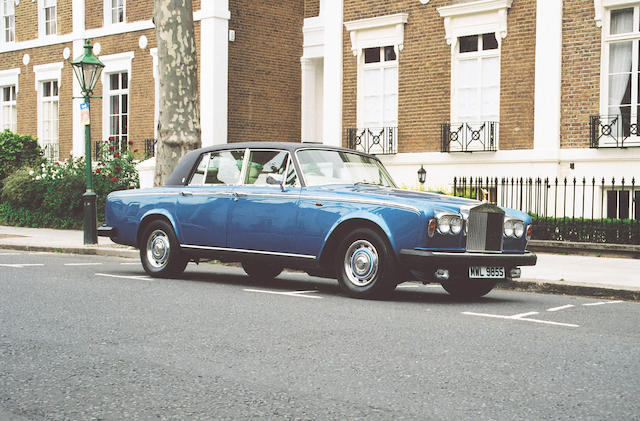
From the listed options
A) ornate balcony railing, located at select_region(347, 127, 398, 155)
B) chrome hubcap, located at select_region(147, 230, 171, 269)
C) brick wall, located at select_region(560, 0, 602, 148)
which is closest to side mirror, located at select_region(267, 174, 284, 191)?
chrome hubcap, located at select_region(147, 230, 171, 269)

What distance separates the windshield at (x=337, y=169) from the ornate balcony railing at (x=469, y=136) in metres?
8.56

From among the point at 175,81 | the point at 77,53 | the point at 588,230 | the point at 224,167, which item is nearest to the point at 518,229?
the point at 224,167

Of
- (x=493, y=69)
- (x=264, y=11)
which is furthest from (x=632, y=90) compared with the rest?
(x=264, y=11)

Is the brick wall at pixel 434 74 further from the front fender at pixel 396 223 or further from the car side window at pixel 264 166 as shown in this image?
the front fender at pixel 396 223

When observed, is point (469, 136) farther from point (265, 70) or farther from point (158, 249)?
point (158, 249)

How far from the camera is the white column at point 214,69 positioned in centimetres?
2350

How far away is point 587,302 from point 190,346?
5.06 meters

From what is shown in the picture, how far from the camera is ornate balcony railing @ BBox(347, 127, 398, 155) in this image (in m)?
20.4

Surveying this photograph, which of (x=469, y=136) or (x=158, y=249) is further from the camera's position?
(x=469, y=136)

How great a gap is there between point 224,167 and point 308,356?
515cm

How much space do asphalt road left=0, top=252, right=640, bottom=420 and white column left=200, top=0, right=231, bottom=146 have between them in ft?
46.2

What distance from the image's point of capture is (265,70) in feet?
82.5

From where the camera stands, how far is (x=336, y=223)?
9258mm

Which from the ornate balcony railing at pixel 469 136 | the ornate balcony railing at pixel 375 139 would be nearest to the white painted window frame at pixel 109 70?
the ornate balcony railing at pixel 375 139
